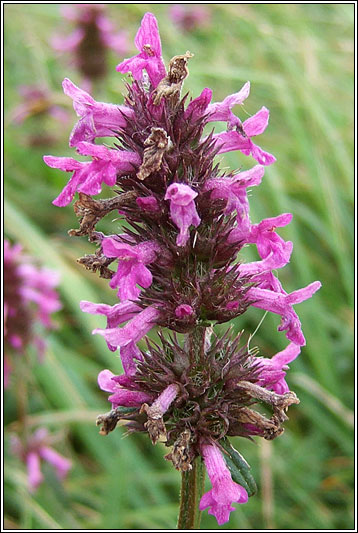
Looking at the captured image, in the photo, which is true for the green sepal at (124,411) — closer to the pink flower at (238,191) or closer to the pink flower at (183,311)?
the pink flower at (183,311)

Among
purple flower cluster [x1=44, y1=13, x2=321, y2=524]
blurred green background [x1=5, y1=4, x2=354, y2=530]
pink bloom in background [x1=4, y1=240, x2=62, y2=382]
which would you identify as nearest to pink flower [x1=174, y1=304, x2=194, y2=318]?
purple flower cluster [x1=44, y1=13, x2=321, y2=524]

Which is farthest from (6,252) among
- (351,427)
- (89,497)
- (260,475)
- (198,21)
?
(198,21)

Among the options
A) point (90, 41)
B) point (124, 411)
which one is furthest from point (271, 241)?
point (90, 41)

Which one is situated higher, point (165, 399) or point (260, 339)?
point (260, 339)

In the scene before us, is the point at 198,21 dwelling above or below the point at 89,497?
above

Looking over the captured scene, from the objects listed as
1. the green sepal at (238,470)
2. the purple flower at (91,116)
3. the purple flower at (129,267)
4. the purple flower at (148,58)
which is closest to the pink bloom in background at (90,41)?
the purple flower at (148,58)

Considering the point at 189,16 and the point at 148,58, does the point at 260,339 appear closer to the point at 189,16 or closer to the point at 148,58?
the point at 148,58

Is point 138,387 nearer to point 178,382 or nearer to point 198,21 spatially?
point 178,382
